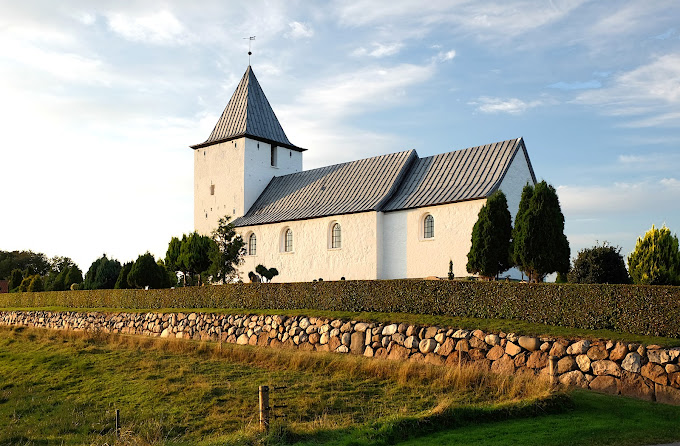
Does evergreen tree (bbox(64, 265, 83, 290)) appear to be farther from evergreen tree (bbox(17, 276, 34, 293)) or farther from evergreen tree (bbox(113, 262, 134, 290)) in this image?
evergreen tree (bbox(113, 262, 134, 290))

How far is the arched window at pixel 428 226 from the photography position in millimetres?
23969

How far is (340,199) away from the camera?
27.5m

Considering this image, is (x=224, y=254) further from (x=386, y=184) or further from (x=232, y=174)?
(x=386, y=184)

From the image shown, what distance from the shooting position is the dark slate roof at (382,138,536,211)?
22.7m

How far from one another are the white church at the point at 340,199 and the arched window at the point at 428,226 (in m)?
0.04

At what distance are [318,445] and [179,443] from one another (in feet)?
7.16

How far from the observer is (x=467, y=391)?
10.4m

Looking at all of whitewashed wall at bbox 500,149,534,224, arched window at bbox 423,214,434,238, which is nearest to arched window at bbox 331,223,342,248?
arched window at bbox 423,214,434,238

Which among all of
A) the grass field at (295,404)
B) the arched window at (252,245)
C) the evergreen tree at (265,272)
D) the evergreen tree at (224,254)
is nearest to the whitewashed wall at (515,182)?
the evergreen tree at (265,272)

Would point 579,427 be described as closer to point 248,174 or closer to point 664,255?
point 664,255

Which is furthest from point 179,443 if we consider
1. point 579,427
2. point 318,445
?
point 579,427

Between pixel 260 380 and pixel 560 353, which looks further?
pixel 260 380

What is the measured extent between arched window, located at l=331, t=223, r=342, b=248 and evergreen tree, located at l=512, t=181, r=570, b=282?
35.3 ft

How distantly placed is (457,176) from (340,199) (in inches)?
226
